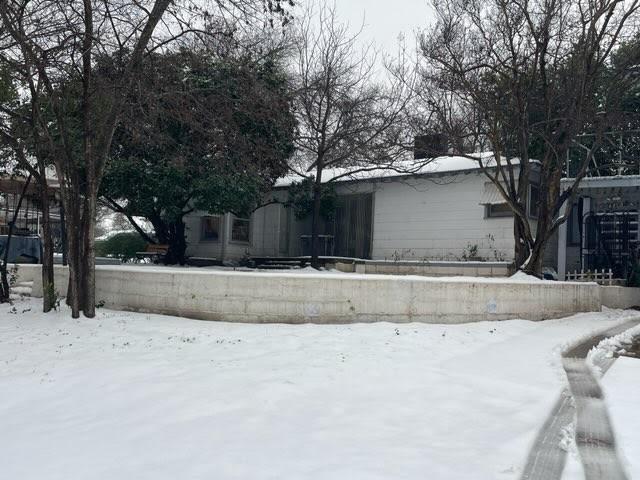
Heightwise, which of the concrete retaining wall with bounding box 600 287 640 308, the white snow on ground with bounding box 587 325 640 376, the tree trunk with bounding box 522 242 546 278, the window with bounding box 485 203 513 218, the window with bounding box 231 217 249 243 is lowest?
the white snow on ground with bounding box 587 325 640 376

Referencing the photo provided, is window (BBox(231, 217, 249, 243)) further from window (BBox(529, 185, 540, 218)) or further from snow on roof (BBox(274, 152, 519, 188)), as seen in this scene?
window (BBox(529, 185, 540, 218))

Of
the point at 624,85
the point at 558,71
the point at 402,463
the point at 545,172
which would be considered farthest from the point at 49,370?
the point at 624,85

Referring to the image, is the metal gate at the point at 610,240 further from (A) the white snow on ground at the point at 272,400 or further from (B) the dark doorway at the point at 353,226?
(A) the white snow on ground at the point at 272,400

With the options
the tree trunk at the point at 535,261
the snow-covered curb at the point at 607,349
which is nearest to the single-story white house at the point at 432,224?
the tree trunk at the point at 535,261

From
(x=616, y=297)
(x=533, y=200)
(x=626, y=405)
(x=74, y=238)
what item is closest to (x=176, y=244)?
(x=74, y=238)

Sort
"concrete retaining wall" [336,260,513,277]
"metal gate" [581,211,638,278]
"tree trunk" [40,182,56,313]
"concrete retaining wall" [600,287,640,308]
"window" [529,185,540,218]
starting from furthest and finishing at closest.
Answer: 1. "window" [529,185,540,218]
2. "metal gate" [581,211,638,278]
3. "concrete retaining wall" [336,260,513,277]
4. "concrete retaining wall" [600,287,640,308]
5. "tree trunk" [40,182,56,313]

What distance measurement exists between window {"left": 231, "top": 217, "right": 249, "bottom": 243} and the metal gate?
12287mm

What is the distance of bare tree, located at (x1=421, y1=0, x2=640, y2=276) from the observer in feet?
43.0

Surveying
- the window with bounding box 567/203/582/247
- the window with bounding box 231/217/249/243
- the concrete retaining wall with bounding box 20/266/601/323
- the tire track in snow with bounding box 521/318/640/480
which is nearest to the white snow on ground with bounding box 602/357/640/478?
the tire track in snow with bounding box 521/318/640/480

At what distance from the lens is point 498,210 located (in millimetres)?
17938

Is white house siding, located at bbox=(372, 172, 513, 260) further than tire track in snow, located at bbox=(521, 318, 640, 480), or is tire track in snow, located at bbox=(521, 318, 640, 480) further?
white house siding, located at bbox=(372, 172, 513, 260)

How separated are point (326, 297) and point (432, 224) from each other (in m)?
10.2

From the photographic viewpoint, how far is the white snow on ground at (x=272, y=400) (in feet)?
13.5

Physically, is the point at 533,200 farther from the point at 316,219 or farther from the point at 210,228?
the point at 210,228
